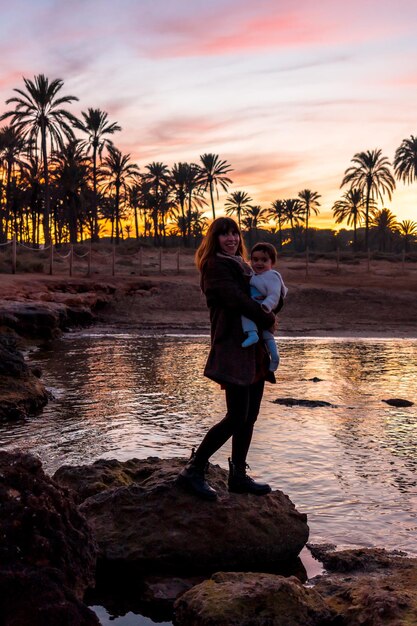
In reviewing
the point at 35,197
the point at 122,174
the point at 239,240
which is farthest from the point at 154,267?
the point at 239,240

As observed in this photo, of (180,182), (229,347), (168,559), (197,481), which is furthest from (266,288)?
(180,182)

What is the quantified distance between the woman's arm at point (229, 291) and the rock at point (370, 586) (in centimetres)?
149

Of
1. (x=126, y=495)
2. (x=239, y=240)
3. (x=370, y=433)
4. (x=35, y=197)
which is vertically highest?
(x=35, y=197)

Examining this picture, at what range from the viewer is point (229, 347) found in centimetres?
432

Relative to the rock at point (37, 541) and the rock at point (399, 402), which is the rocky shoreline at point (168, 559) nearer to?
the rock at point (37, 541)

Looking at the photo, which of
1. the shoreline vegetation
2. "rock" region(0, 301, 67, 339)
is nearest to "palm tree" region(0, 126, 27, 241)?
the shoreline vegetation

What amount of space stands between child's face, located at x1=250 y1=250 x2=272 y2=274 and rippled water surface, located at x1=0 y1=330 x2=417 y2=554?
1860 millimetres

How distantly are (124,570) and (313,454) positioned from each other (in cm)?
339

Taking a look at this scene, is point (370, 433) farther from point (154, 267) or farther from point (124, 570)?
point (154, 267)

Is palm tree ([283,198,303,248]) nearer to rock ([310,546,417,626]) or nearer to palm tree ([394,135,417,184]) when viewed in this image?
palm tree ([394,135,417,184])

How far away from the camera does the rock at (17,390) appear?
29.2 feet

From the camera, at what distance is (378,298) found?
27469 millimetres

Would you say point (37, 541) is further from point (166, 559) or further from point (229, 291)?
point (229, 291)

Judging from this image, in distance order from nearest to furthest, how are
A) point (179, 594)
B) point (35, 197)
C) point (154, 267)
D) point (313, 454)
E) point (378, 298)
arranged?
point (179, 594) < point (313, 454) < point (378, 298) < point (154, 267) < point (35, 197)
